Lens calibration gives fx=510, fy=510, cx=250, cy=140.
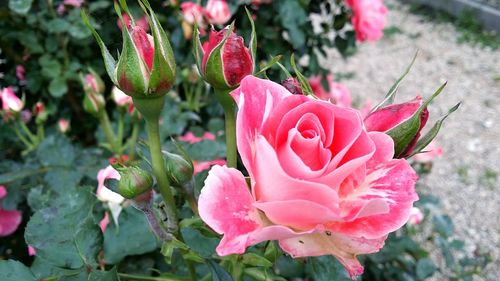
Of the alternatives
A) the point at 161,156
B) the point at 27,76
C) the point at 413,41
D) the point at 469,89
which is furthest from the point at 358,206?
the point at 413,41

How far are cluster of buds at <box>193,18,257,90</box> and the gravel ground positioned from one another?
5.90ft

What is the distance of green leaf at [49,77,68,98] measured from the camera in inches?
45.0

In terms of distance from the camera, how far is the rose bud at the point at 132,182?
0.45 metres

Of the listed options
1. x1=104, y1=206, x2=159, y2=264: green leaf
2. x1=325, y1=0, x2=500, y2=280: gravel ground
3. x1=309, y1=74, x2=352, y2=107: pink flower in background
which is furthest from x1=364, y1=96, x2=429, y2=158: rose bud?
x1=325, y1=0, x2=500, y2=280: gravel ground

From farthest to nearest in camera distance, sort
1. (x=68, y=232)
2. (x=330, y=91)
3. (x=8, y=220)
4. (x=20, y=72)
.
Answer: (x=330, y=91)
(x=20, y=72)
(x=8, y=220)
(x=68, y=232)

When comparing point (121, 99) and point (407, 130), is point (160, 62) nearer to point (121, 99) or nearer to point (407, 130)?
point (407, 130)

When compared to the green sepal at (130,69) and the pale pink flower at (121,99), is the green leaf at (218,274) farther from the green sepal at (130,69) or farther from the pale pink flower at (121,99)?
the pale pink flower at (121,99)

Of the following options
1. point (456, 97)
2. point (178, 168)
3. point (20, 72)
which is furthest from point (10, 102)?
point (456, 97)

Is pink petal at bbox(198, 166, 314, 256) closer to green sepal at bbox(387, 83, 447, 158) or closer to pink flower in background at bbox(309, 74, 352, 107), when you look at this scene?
green sepal at bbox(387, 83, 447, 158)

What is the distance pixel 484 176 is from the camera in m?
2.49

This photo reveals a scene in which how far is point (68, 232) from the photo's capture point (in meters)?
0.57

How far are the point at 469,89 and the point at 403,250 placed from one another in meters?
2.26

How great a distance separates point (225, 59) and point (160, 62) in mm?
60

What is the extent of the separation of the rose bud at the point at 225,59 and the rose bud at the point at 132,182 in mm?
104
